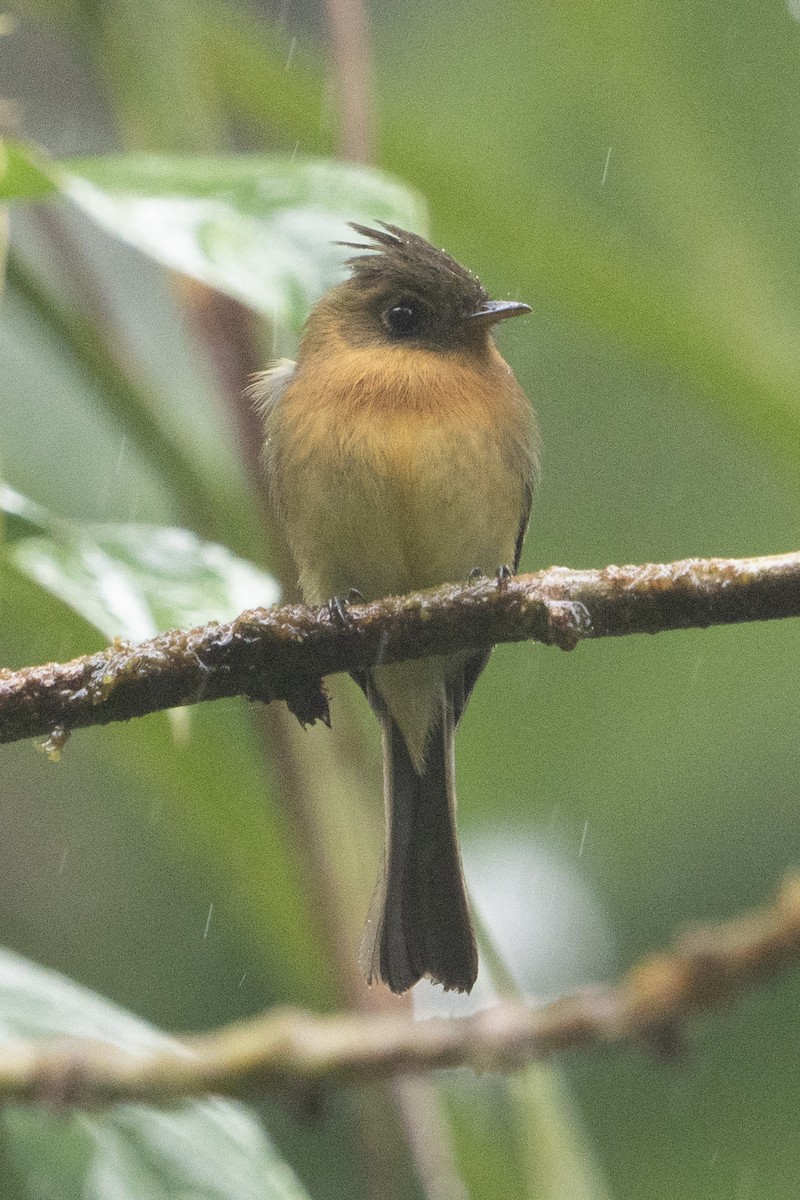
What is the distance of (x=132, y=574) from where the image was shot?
7.63 ft

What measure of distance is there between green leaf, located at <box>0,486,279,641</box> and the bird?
2.55 ft

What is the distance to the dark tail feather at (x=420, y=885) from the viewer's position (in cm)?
318

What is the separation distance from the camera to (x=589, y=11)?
410 centimetres

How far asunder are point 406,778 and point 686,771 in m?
1.98

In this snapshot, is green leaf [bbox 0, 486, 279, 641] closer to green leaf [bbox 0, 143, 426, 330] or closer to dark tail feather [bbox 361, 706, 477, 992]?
green leaf [bbox 0, 143, 426, 330]

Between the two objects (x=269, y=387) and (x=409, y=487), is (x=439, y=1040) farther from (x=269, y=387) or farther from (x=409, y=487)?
(x=269, y=387)

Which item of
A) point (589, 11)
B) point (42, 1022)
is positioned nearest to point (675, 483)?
point (589, 11)

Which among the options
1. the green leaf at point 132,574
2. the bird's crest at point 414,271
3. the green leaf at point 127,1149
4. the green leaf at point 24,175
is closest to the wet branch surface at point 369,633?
the green leaf at point 132,574

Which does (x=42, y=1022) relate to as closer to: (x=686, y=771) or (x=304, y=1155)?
(x=304, y=1155)

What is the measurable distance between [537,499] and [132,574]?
347 cm

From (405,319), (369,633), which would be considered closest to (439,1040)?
(369,633)

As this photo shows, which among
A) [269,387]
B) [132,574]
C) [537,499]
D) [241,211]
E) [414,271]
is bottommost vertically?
[537,499]

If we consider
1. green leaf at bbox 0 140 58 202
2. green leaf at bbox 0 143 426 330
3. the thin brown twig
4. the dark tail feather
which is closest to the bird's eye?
the thin brown twig

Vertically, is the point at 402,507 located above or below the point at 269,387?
above
